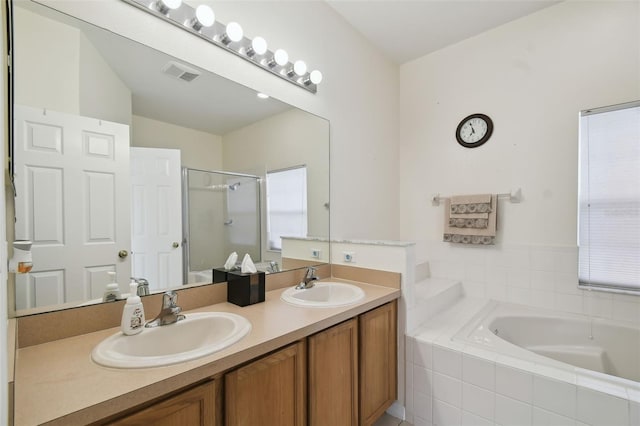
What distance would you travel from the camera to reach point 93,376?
0.80 m

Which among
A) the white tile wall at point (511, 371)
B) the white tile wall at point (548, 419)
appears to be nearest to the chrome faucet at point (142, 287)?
the white tile wall at point (511, 371)

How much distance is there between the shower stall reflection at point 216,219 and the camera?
1442 millimetres

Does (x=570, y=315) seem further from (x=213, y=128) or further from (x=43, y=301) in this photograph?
(x=43, y=301)

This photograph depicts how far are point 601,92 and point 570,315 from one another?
1.65 metres

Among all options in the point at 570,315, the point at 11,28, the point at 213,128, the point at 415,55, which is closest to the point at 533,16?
the point at 415,55

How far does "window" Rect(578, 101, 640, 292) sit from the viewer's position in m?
2.00

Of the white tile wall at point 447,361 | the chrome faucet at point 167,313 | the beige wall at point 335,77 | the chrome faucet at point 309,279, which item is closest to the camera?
the chrome faucet at point 167,313

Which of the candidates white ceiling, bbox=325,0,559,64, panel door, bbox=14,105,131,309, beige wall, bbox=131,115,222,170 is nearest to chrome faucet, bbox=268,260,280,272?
beige wall, bbox=131,115,222,170

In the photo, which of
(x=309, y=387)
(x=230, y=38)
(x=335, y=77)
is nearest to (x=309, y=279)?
(x=309, y=387)

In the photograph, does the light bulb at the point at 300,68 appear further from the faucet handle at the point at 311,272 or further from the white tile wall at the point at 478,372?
the white tile wall at the point at 478,372

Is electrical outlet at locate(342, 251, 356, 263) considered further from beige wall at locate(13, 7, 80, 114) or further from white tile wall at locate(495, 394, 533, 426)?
beige wall at locate(13, 7, 80, 114)

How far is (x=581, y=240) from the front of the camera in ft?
7.13

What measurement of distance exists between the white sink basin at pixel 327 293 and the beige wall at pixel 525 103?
4.69ft

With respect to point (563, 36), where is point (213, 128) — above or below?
below
